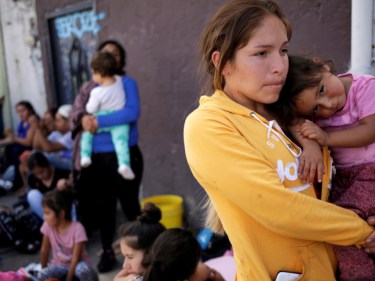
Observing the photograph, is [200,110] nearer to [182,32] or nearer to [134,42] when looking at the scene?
[182,32]

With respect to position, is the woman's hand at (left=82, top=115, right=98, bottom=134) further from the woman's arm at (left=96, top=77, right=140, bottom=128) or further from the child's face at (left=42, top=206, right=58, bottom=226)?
the child's face at (left=42, top=206, right=58, bottom=226)

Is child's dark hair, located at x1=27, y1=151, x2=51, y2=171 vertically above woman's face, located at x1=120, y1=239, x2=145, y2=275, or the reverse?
child's dark hair, located at x1=27, y1=151, x2=51, y2=171

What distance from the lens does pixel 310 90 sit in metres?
1.54

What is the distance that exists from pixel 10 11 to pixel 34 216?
4786 millimetres

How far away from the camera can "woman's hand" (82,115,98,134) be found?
12.4 feet

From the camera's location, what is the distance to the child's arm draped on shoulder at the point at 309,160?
4.72 feet

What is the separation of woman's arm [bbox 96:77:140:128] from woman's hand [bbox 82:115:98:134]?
0.04 m

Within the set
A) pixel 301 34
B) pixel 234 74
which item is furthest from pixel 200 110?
pixel 301 34

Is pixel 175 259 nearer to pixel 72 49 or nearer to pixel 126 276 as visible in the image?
pixel 126 276

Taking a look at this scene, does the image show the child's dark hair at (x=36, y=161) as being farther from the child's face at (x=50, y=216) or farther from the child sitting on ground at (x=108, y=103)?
the child's face at (x=50, y=216)

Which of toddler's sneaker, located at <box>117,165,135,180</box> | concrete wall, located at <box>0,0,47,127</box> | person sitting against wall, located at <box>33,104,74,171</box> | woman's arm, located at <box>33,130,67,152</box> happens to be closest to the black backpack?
person sitting against wall, located at <box>33,104,74,171</box>

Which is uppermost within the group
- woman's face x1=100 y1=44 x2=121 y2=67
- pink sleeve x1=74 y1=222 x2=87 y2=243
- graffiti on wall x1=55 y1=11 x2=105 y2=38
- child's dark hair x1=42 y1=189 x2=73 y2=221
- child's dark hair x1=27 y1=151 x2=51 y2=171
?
graffiti on wall x1=55 y1=11 x2=105 y2=38

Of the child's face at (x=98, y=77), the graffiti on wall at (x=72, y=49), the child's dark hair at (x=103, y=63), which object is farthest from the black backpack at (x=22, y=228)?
the graffiti on wall at (x=72, y=49)

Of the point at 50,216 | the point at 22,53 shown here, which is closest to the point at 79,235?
the point at 50,216
